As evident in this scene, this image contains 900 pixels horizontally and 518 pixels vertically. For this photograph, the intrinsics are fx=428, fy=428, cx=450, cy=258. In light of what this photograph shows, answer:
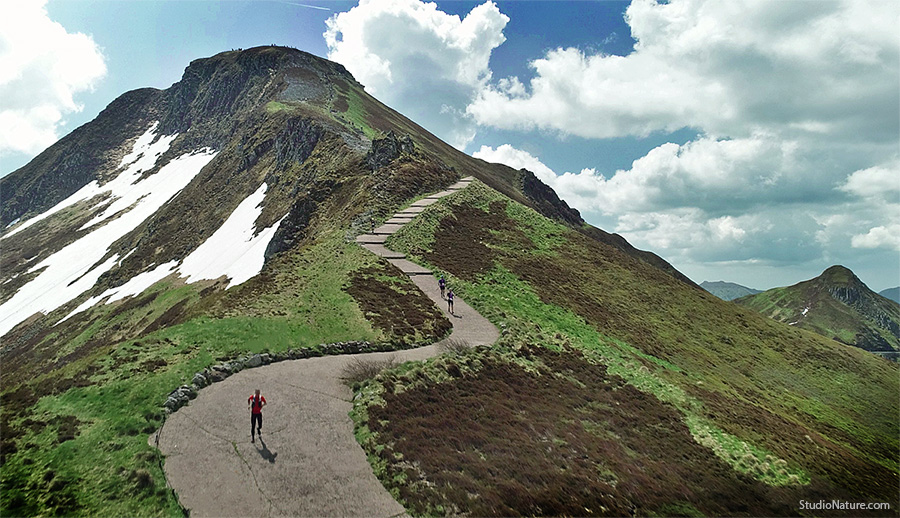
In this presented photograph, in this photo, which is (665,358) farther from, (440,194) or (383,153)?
(383,153)

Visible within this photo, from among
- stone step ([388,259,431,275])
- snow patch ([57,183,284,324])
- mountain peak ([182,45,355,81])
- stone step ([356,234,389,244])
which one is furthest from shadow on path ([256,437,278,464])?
mountain peak ([182,45,355,81])

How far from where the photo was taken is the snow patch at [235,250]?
5725 centimetres

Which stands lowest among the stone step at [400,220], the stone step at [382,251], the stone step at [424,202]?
the stone step at [382,251]

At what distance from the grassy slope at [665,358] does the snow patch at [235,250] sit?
22.9 meters

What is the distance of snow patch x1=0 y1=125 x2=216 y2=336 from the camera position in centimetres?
8356

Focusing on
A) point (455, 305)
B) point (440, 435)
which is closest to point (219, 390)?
point (440, 435)

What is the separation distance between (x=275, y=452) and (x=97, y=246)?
116m

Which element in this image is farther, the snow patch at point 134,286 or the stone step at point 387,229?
the snow patch at point 134,286

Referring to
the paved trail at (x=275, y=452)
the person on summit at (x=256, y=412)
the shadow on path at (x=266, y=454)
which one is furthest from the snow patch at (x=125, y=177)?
the shadow on path at (x=266, y=454)

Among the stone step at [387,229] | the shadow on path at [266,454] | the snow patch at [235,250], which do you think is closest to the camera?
the shadow on path at [266,454]

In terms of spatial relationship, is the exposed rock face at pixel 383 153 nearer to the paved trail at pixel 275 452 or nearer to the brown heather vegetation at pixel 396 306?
the brown heather vegetation at pixel 396 306

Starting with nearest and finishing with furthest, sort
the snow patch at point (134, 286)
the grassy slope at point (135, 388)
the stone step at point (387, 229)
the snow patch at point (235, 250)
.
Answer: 1. the grassy slope at point (135, 388)
2. the stone step at point (387, 229)
3. the snow patch at point (235, 250)
4. the snow patch at point (134, 286)

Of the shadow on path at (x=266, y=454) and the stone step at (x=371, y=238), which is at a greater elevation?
the stone step at (x=371, y=238)

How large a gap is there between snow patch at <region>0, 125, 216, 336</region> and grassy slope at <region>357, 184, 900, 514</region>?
261 feet
